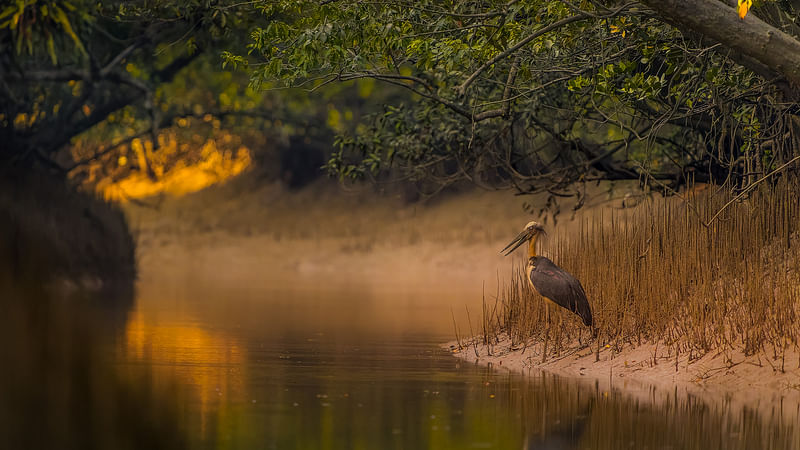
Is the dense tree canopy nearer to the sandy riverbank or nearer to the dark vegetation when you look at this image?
the dark vegetation

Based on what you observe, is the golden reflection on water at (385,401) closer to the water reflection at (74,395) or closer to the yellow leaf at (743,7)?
the water reflection at (74,395)

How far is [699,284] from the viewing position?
1133 cm

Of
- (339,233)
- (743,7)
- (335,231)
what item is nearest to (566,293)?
(743,7)

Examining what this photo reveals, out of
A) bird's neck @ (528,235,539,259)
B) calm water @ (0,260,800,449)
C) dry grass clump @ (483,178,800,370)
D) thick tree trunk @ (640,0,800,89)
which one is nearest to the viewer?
calm water @ (0,260,800,449)

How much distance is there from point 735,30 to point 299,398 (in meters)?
4.21

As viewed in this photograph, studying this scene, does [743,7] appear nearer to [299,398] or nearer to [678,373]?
[678,373]

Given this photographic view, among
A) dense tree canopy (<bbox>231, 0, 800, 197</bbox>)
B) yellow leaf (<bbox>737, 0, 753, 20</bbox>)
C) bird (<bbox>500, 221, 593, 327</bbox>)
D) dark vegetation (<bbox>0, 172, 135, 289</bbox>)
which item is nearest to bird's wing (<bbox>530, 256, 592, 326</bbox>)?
bird (<bbox>500, 221, 593, 327</bbox>)

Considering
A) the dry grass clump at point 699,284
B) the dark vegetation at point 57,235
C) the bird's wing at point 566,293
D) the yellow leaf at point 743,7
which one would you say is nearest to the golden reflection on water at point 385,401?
the bird's wing at point 566,293

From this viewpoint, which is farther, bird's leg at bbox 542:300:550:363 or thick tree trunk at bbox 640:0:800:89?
bird's leg at bbox 542:300:550:363

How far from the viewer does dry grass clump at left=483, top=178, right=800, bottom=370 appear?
10.5 m

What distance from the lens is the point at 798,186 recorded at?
11.4 metres

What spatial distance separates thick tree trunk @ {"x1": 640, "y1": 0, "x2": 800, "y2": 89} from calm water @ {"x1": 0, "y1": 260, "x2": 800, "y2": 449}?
263cm

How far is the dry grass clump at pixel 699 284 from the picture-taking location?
10.5 m

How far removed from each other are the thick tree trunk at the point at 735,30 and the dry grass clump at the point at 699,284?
203 centimetres
